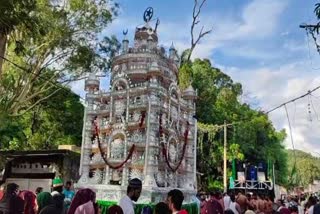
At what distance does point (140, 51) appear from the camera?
14.1m

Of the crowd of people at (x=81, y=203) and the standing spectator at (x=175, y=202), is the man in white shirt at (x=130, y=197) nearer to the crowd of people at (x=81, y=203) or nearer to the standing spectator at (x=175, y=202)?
the crowd of people at (x=81, y=203)

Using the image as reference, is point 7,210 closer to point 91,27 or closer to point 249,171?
point 91,27

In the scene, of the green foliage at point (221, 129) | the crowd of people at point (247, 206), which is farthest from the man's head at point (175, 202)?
the green foliage at point (221, 129)

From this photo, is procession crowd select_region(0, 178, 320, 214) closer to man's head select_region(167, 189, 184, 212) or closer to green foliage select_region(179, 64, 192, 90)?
man's head select_region(167, 189, 184, 212)

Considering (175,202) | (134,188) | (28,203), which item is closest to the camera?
(175,202)

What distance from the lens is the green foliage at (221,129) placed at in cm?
2639

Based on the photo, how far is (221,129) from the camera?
2659 centimetres

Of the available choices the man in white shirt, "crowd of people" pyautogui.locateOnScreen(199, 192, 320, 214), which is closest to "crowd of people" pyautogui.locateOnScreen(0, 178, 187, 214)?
the man in white shirt

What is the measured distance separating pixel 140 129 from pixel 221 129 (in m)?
14.7

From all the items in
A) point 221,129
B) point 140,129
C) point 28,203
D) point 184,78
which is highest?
point 184,78

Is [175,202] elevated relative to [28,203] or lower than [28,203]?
elevated

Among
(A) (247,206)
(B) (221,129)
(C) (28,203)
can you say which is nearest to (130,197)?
(C) (28,203)

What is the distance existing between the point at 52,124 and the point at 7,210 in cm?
1753

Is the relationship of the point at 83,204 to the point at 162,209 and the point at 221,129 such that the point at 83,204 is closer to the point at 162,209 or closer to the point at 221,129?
the point at 162,209
